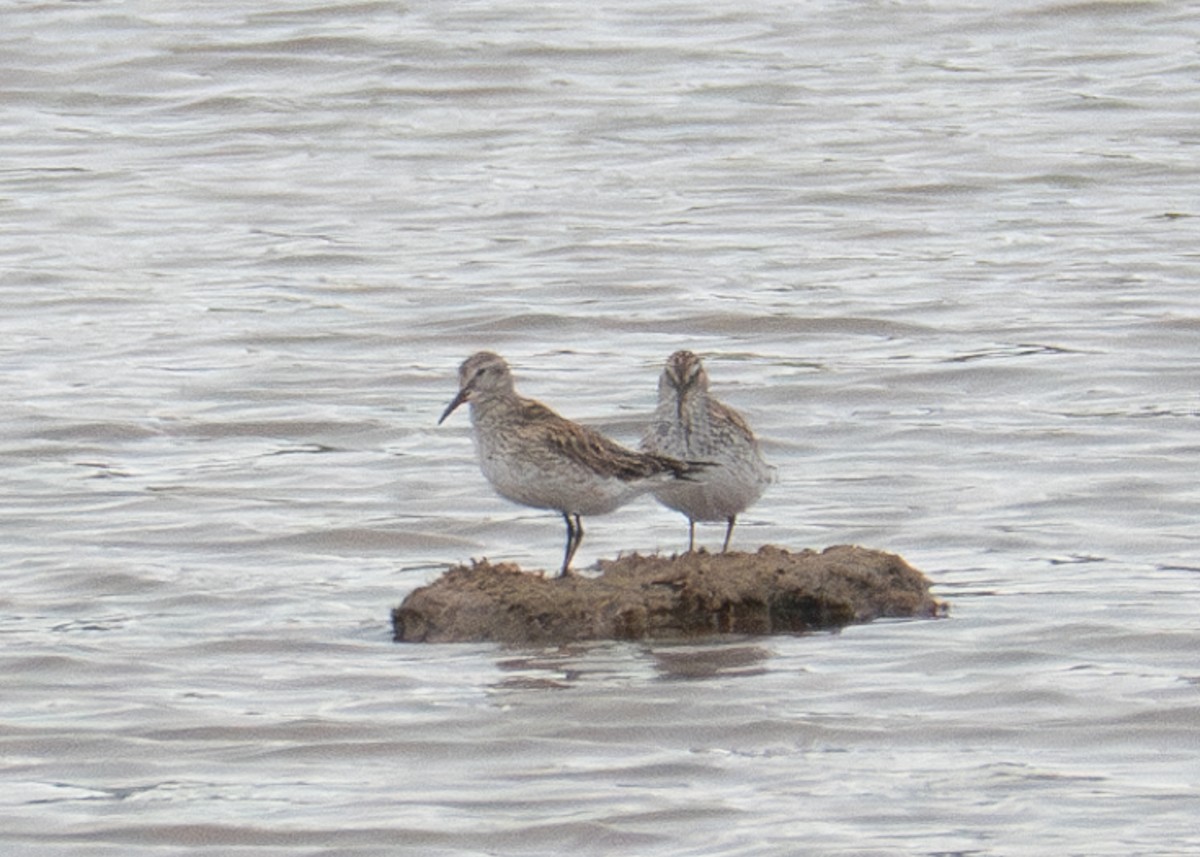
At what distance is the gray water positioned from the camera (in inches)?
357

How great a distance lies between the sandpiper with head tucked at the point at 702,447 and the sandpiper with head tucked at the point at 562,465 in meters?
0.10

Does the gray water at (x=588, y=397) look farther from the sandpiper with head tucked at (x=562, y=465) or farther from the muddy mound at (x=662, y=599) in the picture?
the sandpiper with head tucked at (x=562, y=465)

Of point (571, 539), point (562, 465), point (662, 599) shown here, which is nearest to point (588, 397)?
point (571, 539)

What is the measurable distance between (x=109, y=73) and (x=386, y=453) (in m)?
12.9

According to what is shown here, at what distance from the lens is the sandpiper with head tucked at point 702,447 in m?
10.8

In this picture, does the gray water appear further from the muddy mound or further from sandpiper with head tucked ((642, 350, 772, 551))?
sandpiper with head tucked ((642, 350, 772, 551))

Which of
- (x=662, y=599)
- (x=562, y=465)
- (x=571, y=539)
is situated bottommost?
(x=662, y=599)

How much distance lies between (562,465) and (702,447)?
0.59 metres


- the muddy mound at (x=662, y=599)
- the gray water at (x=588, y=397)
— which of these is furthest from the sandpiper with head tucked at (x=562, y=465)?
the gray water at (x=588, y=397)

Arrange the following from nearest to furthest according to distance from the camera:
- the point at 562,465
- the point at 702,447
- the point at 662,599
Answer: the point at 662,599 → the point at 562,465 → the point at 702,447

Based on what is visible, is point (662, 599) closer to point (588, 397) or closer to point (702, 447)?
point (702, 447)

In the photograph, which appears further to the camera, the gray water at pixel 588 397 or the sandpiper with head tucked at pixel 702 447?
the sandpiper with head tucked at pixel 702 447

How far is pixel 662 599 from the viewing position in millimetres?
10406

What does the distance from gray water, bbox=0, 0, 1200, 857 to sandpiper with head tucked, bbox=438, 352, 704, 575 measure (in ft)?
2.36
